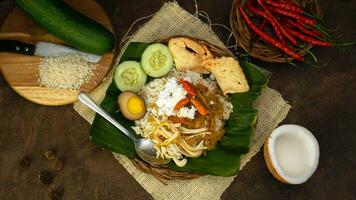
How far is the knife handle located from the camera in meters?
3.21

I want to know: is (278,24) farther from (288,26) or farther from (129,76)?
(129,76)

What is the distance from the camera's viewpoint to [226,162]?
9.82 feet

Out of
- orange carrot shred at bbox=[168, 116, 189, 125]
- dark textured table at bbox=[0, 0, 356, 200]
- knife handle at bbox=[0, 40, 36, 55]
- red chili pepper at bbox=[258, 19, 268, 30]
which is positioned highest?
red chili pepper at bbox=[258, 19, 268, 30]

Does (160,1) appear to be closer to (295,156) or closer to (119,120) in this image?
(119,120)

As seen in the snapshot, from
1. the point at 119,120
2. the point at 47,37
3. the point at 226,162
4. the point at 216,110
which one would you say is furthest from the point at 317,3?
the point at 47,37

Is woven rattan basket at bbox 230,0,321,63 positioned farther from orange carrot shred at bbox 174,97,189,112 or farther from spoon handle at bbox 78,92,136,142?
spoon handle at bbox 78,92,136,142

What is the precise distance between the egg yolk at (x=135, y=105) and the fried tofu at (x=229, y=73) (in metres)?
0.54

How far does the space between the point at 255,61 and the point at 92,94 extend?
127cm

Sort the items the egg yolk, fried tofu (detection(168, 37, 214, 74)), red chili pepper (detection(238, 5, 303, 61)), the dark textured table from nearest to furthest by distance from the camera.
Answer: the egg yolk
fried tofu (detection(168, 37, 214, 74))
red chili pepper (detection(238, 5, 303, 61))
the dark textured table

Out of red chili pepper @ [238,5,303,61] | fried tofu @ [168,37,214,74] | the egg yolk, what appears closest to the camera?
the egg yolk

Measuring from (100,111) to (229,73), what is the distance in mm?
922

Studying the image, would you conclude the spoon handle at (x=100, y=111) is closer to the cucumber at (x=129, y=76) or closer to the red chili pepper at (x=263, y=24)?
the cucumber at (x=129, y=76)

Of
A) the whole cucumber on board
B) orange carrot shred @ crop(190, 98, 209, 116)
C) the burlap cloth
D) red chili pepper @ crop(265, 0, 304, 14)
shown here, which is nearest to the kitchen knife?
the whole cucumber on board

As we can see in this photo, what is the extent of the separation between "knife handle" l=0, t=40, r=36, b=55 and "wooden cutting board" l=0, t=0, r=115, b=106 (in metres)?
0.04
